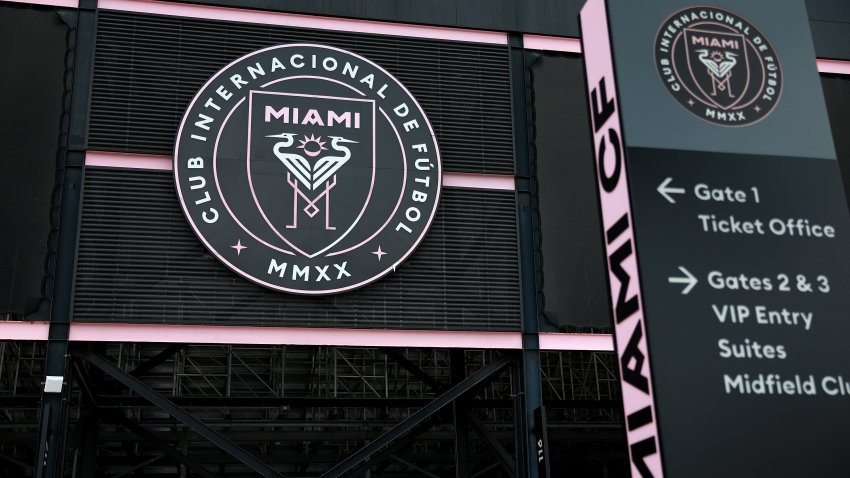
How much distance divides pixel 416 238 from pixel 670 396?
27.4 feet

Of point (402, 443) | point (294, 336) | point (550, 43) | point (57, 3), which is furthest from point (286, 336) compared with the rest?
point (550, 43)

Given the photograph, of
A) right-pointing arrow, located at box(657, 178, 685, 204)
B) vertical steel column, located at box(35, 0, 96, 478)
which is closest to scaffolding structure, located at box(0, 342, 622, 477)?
vertical steel column, located at box(35, 0, 96, 478)

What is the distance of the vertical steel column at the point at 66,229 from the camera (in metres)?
14.6

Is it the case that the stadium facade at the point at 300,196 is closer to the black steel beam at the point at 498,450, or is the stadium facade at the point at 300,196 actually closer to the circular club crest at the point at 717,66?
the black steel beam at the point at 498,450

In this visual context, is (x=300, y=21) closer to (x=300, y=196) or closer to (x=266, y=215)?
(x=300, y=196)

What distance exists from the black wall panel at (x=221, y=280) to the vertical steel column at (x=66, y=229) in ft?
0.62

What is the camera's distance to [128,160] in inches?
627

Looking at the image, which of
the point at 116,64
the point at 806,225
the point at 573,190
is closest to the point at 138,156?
the point at 116,64

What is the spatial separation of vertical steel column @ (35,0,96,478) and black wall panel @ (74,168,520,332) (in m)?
0.19

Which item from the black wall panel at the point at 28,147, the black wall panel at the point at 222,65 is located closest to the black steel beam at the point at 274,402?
the black wall panel at the point at 28,147

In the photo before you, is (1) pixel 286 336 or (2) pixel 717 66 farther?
(1) pixel 286 336

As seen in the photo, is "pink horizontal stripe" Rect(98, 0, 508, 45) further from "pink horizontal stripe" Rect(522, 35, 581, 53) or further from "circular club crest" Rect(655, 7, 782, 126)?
"circular club crest" Rect(655, 7, 782, 126)

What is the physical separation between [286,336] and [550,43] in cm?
695

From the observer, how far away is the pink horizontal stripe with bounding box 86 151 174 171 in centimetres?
1582
